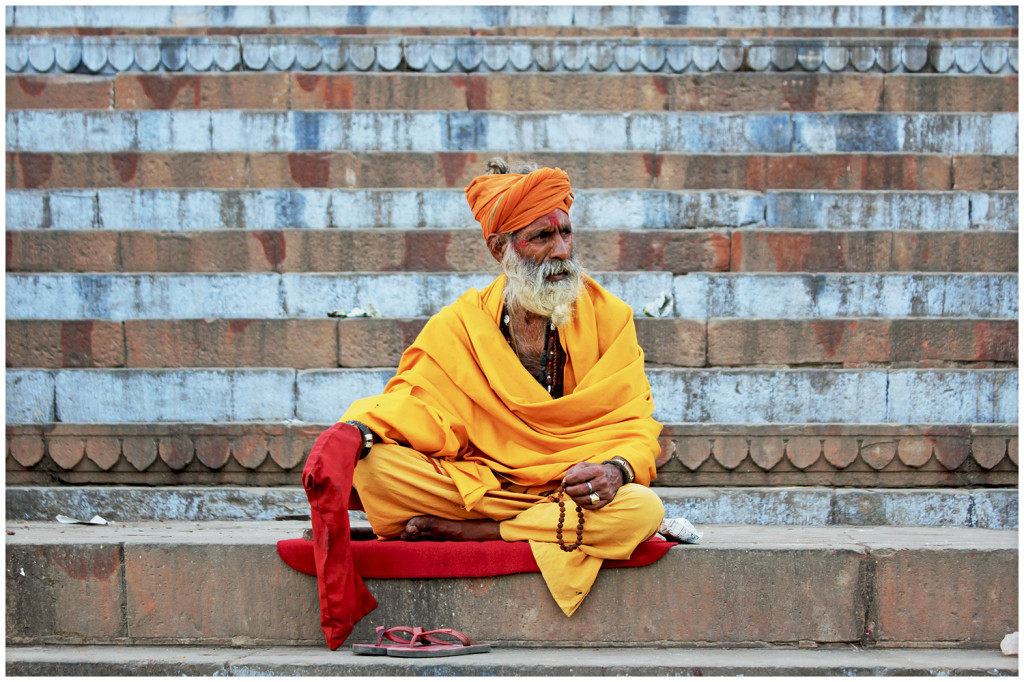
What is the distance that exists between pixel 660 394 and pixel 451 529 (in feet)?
6.71

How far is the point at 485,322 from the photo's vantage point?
381cm

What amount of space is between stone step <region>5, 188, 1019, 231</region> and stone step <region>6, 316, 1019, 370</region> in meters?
1.31

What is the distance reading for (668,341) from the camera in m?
5.52

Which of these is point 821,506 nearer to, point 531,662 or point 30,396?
point 531,662

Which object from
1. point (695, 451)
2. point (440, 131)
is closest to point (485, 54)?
point (440, 131)

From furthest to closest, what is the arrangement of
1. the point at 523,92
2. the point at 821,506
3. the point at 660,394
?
the point at 523,92
the point at 660,394
the point at 821,506

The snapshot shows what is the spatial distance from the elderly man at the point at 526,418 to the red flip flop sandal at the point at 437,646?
34cm

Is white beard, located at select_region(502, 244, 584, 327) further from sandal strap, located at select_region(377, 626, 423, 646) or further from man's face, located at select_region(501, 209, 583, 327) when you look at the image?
sandal strap, located at select_region(377, 626, 423, 646)

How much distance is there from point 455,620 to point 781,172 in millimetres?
4517

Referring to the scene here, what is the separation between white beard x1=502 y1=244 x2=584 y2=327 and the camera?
3775mm

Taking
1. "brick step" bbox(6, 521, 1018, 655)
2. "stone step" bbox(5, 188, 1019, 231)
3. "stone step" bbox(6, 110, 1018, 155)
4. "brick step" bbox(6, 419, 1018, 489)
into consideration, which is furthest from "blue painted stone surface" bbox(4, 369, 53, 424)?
"stone step" bbox(6, 110, 1018, 155)

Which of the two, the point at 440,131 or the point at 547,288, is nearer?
the point at 547,288

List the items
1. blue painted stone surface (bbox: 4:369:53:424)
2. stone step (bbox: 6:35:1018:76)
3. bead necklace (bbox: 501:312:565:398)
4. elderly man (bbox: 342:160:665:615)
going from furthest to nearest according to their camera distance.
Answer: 1. stone step (bbox: 6:35:1018:76)
2. blue painted stone surface (bbox: 4:369:53:424)
3. bead necklace (bbox: 501:312:565:398)
4. elderly man (bbox: 342:160:665:615)

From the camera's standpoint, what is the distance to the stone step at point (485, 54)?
7996mm
